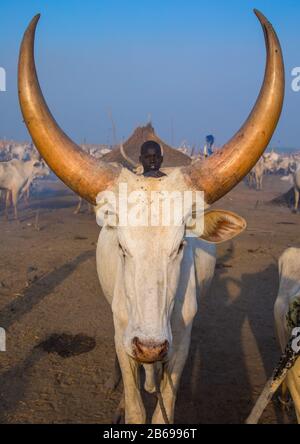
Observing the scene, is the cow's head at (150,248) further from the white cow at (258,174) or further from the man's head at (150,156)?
the white cow at (258,174)

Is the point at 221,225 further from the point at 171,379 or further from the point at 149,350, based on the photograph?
the point at 171,379

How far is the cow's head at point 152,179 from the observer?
219 centimetres

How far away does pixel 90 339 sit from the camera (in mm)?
4898

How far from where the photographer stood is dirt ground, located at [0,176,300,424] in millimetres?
3611

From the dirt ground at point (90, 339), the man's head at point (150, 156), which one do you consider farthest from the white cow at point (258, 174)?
the man's head at point (150, 156)

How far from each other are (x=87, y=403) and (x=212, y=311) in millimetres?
2656

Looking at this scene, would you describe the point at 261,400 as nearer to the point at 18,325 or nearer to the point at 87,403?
the point at 87,403

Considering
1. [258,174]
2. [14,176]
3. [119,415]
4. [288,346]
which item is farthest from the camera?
[258,174]

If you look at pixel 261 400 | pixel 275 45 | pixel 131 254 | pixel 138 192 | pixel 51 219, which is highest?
pixel 275 45

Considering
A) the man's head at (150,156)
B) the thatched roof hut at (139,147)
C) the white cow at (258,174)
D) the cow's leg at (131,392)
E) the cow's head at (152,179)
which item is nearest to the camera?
the cow's head at (152,179)

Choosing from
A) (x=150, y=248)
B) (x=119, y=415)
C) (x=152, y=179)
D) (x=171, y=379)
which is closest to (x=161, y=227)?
(x=150, y=248)

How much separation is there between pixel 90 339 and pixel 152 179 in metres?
3.02
